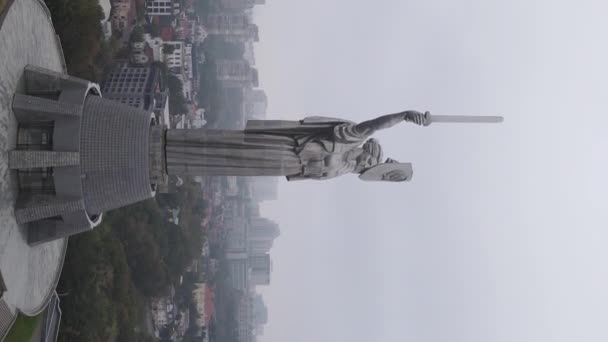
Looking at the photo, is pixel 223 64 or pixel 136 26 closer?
pixel 136 26

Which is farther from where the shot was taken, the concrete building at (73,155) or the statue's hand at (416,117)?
the statue's hand at (416,117)

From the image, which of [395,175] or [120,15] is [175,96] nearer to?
[120,15]

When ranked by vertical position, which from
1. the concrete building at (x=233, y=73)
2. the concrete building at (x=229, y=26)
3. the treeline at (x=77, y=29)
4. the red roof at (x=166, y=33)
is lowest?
the treeline at (x=77, y=29)

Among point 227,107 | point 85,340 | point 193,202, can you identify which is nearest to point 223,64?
point 227,107

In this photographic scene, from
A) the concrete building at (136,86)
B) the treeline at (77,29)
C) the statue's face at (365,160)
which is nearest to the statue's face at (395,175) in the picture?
the statue's face at (365,160)

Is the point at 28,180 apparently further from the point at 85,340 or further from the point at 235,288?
the point at 235,288

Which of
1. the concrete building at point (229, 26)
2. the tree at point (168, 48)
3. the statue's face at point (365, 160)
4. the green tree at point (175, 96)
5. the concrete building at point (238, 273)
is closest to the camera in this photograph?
the statue's face at point (365, 160)

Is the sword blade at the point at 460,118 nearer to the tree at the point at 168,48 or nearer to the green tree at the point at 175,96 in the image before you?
the green tree at the point at 175,96
